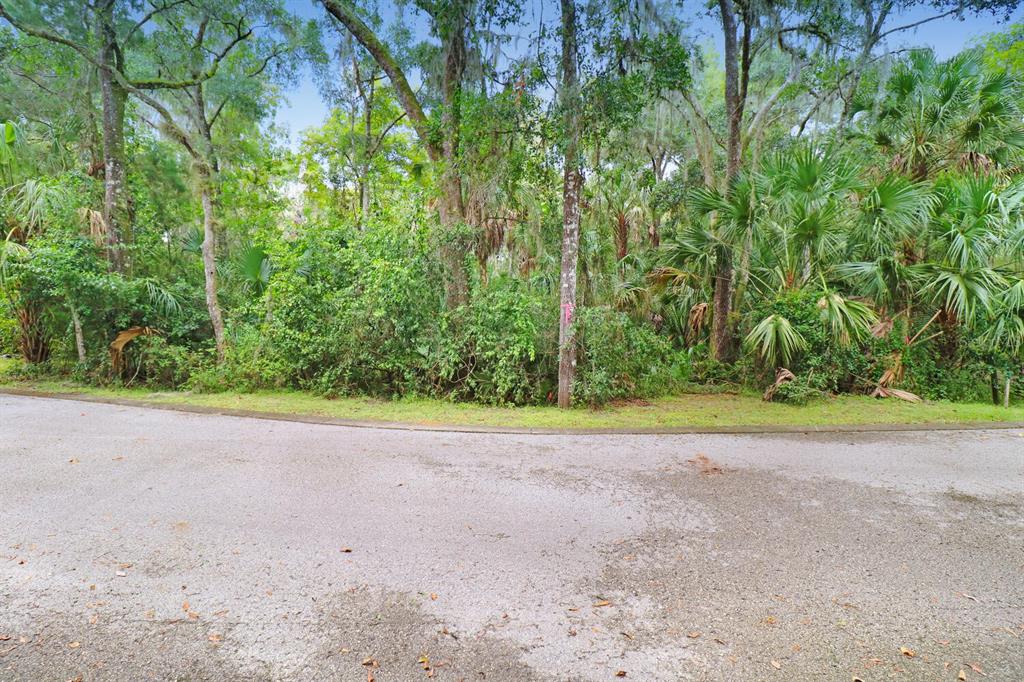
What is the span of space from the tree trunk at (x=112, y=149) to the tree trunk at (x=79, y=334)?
1.10m

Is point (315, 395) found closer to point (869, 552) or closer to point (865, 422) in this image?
point (869, 552)

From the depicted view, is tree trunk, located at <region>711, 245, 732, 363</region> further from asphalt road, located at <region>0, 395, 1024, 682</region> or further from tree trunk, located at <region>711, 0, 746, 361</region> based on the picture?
asphalt road, located at <region>0, 395, 1024, 682</region>

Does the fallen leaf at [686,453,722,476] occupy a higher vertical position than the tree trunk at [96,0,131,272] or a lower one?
lower

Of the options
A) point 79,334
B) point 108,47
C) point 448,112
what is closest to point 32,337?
point 79,334

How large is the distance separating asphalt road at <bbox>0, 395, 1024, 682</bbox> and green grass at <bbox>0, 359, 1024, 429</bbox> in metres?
1.43

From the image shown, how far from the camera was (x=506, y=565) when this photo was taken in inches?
112

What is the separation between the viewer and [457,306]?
8.34m

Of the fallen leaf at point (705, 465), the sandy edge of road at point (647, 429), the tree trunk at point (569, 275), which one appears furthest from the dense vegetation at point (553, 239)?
the fallen leaf at point (705, 465)

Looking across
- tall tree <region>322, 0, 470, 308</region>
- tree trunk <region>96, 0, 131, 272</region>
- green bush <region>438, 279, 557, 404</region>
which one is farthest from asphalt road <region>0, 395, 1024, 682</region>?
tree trunk <region>96, 0, 131, 272</region>

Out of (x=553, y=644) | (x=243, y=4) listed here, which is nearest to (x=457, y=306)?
(x=553, y=644)

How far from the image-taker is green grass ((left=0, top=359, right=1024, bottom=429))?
6.45 metres

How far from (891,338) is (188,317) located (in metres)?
12.4

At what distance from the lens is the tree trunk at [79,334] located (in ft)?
28.8

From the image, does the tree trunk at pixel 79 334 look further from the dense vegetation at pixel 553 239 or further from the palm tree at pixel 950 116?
the palm tree at pixel 950 116
